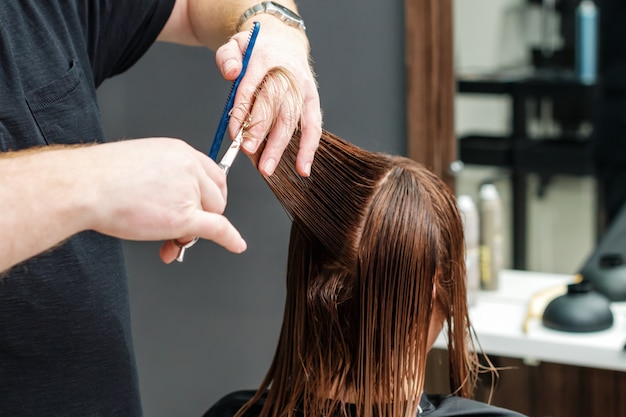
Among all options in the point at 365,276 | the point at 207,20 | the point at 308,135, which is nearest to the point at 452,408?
the point at 365,276

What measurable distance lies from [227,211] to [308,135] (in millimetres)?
1214

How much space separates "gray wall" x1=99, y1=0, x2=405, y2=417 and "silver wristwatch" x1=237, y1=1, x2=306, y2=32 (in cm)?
82

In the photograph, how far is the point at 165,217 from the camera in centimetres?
81

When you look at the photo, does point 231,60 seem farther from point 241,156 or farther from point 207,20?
point 241,156

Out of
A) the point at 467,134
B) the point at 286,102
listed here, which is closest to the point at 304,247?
the point at 286,102

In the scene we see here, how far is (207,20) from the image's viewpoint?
1487 millimetres

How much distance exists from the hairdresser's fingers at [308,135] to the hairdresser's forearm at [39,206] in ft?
1.26

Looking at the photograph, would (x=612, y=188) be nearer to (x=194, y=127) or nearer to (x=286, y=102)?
(x=194, y=127)

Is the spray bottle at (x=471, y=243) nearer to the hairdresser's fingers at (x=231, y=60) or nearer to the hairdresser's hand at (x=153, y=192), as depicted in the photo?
the hairdresser's fingers at (x=231, y=60)

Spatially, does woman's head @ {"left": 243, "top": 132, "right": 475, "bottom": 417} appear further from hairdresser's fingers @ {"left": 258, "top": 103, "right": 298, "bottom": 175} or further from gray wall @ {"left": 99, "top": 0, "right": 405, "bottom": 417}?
gray wall @ {"left": 99, "top": 0, "right": 405, "bottom": 417}

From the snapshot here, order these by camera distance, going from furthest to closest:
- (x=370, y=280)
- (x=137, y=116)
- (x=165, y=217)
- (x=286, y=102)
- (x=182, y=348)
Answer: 1. (x=182, y=348)
2. (x=137, y=116)
3. (x=370, y=280)
4. (x=286, y=102)
5. (x=165, y=217)

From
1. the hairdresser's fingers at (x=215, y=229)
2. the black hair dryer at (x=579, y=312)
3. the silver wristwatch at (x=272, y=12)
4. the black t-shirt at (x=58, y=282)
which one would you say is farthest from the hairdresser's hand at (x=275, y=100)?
the black hair dryer at (x=579, y=312)

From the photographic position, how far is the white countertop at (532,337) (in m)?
2.05

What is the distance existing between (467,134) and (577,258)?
58 centimetres
